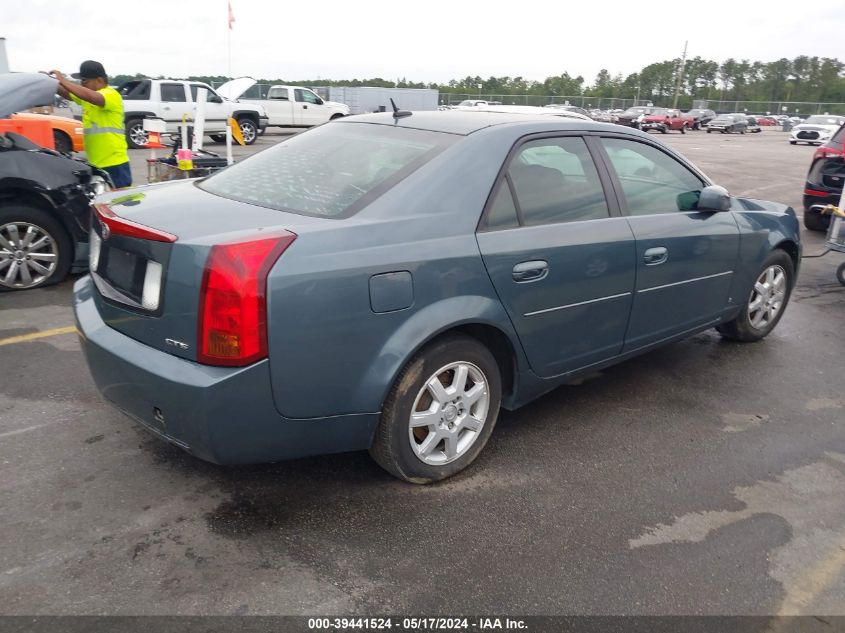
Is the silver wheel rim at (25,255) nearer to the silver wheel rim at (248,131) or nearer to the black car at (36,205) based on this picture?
the black car at (36,205)

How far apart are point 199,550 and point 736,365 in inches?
150

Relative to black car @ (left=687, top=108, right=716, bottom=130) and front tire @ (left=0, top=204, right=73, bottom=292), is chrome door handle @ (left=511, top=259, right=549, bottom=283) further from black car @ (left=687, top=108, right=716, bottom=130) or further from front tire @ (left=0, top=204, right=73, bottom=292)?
black car @ (left=687, top=108, right=716, bottom=130)

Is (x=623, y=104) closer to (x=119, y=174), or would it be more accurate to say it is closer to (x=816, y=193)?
(x=816, y=193)

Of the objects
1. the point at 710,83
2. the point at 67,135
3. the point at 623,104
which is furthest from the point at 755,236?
the point at 710,83

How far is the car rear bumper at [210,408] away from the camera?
8.33 feet

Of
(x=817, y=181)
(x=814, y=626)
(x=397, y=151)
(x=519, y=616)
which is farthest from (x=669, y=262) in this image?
(x=817, y=181)

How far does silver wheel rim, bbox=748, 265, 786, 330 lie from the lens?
201 inches

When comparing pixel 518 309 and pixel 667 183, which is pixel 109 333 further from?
pixel 667 183

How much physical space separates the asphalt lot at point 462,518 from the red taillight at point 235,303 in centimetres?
78

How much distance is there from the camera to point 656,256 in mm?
3873

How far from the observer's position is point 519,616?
243 centimetres

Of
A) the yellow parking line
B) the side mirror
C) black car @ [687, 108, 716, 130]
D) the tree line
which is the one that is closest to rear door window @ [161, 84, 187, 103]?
the yellow parking line

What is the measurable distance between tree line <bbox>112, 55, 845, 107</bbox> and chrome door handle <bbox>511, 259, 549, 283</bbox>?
85.4 metres

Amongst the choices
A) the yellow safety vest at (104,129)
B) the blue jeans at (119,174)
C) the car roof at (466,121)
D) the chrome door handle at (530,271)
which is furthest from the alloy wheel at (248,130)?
the chrome door handle at (530,271)
